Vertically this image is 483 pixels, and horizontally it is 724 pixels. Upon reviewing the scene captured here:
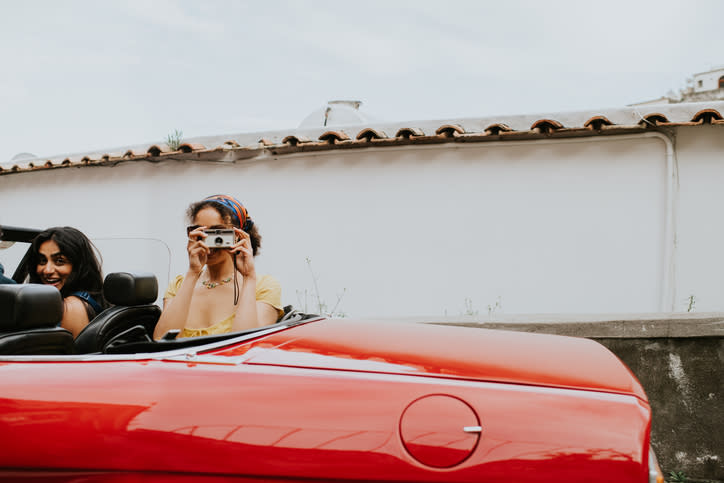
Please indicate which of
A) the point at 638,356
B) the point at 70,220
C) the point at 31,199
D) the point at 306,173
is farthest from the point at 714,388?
the point at 31,199

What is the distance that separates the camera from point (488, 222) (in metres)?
7.13

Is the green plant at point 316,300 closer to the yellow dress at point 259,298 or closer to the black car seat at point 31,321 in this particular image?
the yellow dress at point 259,298

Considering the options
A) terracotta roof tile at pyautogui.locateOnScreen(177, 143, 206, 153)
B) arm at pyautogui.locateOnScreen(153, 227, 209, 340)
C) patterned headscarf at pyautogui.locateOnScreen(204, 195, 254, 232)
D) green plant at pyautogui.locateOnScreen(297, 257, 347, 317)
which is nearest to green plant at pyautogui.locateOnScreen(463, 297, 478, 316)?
green plant at pyautogui.locateOnScreen(297, 257, 347, 317)

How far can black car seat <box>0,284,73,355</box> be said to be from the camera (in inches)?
67.7

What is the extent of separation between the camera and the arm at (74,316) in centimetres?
257

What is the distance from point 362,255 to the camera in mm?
7480

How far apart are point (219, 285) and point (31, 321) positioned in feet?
3.29

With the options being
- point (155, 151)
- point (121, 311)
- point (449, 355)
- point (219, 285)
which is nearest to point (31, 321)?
point (121, 311)

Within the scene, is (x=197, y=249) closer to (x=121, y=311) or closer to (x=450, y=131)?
(x=121, y=311)

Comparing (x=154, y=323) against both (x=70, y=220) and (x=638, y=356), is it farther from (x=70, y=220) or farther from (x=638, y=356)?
(x=70, y=220)

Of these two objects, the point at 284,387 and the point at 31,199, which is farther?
the point at 31,199

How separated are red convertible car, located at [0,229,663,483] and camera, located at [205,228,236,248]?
2.46 ft

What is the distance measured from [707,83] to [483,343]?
93.7 feet

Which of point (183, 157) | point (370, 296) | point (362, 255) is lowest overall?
point (370, 296)
